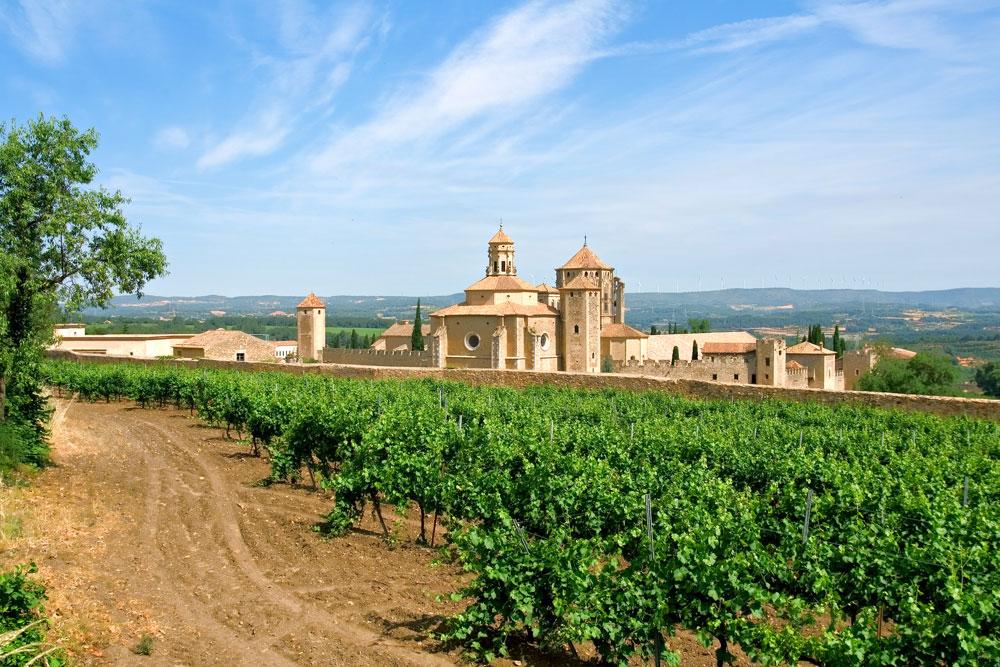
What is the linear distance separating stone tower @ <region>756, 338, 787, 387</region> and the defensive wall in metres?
22.6

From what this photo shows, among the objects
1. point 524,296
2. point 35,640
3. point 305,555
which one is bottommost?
point 305,555

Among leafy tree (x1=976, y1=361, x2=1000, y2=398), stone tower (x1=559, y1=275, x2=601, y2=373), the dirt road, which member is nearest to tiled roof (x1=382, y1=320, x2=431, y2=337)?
stone tower (x1=559, y1=275, x2=601, y2=373)

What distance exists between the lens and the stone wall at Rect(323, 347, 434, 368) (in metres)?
41.0

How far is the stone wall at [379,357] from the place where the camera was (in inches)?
1614

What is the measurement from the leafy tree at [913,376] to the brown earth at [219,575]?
1527 inches

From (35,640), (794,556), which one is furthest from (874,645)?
(35,640)

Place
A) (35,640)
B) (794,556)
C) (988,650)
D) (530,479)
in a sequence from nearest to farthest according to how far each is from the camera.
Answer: (988,650) → (35,640) → (794,556) → (530,479)

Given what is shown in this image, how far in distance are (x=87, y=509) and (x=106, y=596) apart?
12.6 ft

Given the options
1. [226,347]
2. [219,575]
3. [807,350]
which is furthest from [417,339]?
[219,575]

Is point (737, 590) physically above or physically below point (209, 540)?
above

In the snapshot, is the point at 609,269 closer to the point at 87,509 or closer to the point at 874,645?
the point at 87,509

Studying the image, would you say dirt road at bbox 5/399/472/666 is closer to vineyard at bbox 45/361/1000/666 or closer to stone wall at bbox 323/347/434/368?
vineyard at bbox 45/361/1000/666

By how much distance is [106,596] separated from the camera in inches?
294

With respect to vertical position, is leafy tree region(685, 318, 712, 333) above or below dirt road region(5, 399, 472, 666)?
above
